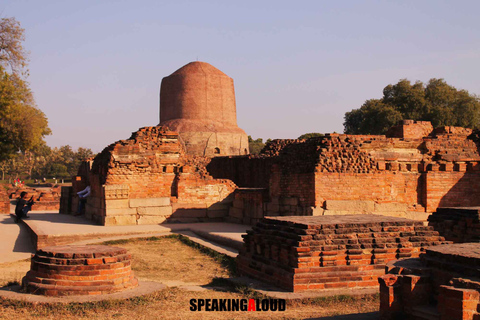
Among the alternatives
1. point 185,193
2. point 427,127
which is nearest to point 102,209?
point 185,193

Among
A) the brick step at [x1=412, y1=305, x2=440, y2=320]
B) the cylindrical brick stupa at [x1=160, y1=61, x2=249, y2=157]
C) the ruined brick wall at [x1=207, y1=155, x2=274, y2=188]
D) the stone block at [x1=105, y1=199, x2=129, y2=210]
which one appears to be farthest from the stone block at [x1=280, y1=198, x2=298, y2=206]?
the cylindrical brick stupa at [x1=160, y1=61, x2=249, y2=157]

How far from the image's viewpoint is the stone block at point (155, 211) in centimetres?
1177

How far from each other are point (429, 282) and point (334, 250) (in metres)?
1.54

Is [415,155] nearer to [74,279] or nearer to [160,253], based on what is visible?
[160,253]

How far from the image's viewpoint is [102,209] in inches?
462

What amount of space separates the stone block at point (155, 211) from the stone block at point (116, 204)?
13.3 inches

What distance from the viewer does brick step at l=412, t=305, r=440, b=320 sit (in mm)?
3723

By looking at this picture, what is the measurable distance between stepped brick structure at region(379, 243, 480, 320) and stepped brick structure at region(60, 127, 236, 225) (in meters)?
8.21

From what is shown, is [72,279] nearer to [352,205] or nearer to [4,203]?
[352,205]

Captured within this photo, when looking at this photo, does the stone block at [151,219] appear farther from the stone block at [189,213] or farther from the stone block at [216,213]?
the stone block at [216,213]

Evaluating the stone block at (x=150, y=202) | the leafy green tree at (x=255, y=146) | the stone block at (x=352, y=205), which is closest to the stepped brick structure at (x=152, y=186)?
the stone block at (x=150, y=202)

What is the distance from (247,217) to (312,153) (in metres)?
2.34

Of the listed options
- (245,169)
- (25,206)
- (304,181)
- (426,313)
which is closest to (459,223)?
(304,181)

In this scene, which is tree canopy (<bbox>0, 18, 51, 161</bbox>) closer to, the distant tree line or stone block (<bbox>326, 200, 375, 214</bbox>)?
stone block (<bbox>326, 200, 375, 214</bbox>)
